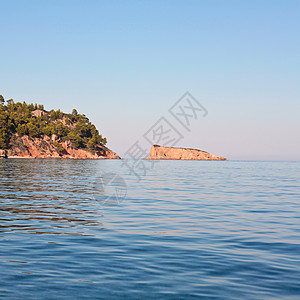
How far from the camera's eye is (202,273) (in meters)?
10.0

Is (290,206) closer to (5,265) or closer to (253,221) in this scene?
(253,221)

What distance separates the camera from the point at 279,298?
8.27 metres

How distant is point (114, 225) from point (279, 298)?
402 inches

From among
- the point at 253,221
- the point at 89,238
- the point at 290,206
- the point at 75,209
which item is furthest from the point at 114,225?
the point at 290,206

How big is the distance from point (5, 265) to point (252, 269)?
709 cm

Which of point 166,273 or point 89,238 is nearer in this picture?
point 166,273

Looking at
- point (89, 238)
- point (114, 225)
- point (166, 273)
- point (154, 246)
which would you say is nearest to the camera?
point (166, 273)

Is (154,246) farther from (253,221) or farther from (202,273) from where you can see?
(253,221)

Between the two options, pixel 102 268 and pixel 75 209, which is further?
pixel 75 209

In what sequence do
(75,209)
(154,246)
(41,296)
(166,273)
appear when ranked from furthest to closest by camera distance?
(75,209)
(154,246)
(166,273)
(41,296)

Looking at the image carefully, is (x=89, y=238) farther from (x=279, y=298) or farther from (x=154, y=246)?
(x=279, y=298)

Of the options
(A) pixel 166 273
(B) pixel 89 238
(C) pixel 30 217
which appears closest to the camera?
(A) pixel 166 273

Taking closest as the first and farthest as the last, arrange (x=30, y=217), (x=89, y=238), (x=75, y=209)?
(x=89, y=238) < (x=30, y=217) < (x=75, y=209)

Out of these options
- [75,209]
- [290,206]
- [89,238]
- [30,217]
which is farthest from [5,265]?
[290,206]
